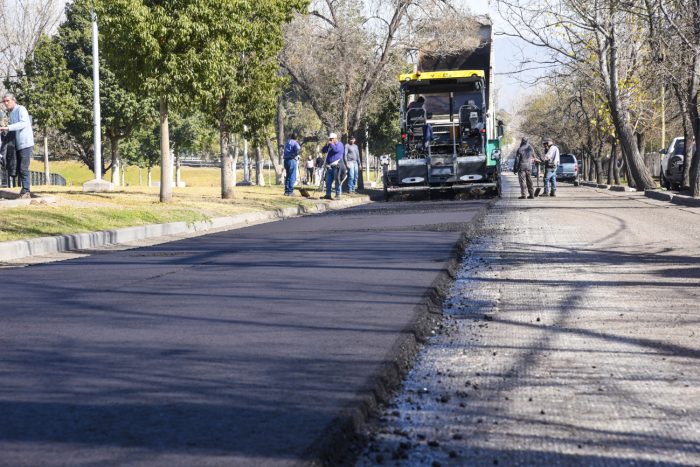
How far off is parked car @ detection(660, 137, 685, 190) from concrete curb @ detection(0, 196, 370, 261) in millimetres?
18584

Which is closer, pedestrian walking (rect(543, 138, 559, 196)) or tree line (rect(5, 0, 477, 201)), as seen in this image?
tree line (rect(5, 0, 477, 201))

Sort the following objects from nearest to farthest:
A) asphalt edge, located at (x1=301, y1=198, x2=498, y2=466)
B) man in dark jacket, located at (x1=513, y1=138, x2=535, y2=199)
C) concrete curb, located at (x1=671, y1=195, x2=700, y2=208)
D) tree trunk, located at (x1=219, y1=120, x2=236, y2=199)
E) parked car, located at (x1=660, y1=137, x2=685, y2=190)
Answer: asphalt edge, located at (x1=301, y1=198, x2=498, y2=466) → concrete curb, located at (x1=671, y1=195, x2=700, y2=208) → tree trunk, located at (x1=219, y1=120, x2=236, y2=199) → man in dark jacket, located at (x1=513, y1=138, x2=535, y2=199) → parked car, located at (x1=660, y1=137, x2=685, y2=190)

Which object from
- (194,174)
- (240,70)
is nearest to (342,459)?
(240,70)

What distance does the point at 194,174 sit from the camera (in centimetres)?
11025

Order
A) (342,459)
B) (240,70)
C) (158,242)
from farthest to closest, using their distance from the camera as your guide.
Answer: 1. (240,70)
2. (158,242)
3. (342,459)

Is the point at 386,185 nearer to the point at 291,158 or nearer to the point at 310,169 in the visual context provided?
the point at 291,158

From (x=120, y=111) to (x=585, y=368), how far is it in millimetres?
50598

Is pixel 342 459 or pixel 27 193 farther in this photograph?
pixel 27 193

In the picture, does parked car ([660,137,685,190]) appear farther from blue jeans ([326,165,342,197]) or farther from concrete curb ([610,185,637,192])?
blue jeans ([326,165,342,197])

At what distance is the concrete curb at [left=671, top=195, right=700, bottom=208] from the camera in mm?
26875

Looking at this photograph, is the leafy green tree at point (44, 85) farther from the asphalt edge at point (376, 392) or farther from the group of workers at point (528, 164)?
the asphalt edge at point (376, 392)

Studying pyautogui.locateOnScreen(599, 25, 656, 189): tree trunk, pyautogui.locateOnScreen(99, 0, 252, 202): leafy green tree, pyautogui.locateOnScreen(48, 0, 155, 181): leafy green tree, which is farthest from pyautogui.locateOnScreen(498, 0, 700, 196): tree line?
pyautogui.locateOnScreen(48, 0, 155, 181): leafy green tree

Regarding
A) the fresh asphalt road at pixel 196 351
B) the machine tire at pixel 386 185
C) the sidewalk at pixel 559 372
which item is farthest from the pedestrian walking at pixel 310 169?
the sidewalk at pixel 559 372

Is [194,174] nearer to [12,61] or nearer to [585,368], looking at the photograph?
[12,61]
